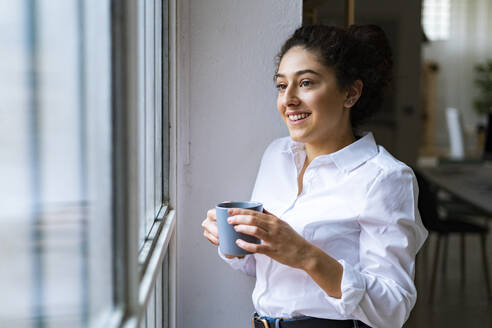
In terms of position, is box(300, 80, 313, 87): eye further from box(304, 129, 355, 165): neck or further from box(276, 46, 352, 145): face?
box(304, 129, 355, 165): neck

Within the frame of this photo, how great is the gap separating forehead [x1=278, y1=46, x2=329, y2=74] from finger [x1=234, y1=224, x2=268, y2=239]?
1.49 feet

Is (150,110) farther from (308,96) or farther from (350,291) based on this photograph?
(350,291)

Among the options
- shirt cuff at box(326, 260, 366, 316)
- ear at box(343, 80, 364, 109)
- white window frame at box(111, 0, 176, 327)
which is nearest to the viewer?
white window frame at box(111, 0, 176, 327)

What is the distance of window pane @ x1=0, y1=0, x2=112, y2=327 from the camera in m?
0.45

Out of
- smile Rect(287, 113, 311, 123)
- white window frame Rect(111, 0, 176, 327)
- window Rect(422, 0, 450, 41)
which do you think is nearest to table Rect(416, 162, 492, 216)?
smile Rect(287, 113, 311, 123)

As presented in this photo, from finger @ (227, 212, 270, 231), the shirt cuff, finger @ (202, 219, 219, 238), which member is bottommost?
the shirt cuff

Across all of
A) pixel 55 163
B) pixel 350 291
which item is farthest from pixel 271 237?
pixel 55 163

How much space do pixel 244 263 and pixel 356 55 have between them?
0.64m

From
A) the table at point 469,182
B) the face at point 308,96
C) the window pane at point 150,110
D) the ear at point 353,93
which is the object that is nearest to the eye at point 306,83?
the face at point 308,96

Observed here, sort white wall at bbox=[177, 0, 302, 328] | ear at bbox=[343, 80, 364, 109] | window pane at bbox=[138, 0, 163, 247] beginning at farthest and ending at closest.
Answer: white wall at bbox=[177, 0, 302, 328] → ear at bbox=[343, 80, 364, 109] → window pane at bbox=[138, 0, 163, 247]

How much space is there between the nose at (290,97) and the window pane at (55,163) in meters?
0.67

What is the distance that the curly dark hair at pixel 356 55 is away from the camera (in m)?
1.33

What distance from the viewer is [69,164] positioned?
0.58 m

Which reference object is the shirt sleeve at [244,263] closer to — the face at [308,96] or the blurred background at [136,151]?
the blurred background at [136,151]
